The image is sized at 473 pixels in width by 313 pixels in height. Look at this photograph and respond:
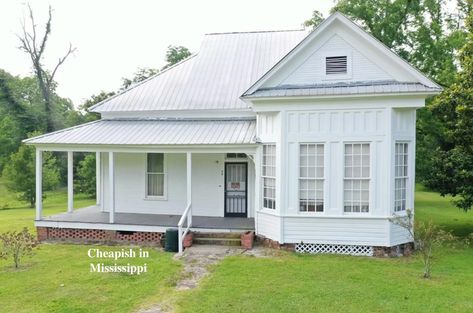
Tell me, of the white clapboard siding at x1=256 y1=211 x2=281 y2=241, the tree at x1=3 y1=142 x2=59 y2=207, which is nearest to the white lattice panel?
the white clapboard siding at x1=256 y1=211 x2=281 y2=241

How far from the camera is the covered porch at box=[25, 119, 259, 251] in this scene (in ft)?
46.1

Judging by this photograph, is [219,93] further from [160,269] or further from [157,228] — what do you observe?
[160,269]

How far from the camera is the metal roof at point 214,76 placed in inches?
665

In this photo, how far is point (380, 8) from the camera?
2542 cm

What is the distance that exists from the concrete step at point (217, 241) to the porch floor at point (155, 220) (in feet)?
1.30

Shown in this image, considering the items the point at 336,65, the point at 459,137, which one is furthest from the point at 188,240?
the point at 459,137

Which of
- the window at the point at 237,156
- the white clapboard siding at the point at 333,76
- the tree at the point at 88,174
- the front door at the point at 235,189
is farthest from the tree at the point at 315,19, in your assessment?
the tree at the point at 88,174

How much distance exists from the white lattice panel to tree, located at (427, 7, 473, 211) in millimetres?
4489

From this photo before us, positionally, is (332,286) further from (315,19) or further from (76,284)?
(315,19)

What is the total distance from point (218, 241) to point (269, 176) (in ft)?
8.68

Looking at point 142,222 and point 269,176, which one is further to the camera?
point 142,222

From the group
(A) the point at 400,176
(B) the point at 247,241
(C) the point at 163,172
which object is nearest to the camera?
(A) the point at 400,176

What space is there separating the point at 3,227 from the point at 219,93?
36.4 ft

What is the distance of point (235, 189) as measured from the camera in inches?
623
